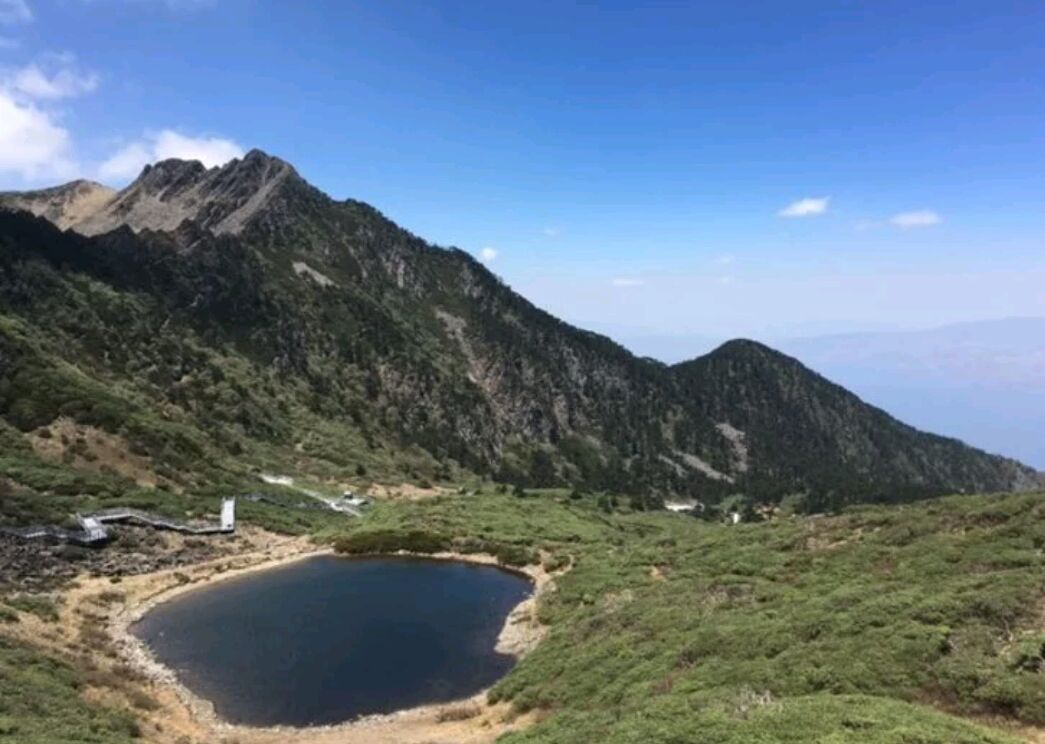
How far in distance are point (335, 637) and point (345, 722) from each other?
1156cm

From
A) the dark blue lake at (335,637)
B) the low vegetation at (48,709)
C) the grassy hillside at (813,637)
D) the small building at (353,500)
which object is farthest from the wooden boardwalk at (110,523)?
the grassy hillside at (813,637)

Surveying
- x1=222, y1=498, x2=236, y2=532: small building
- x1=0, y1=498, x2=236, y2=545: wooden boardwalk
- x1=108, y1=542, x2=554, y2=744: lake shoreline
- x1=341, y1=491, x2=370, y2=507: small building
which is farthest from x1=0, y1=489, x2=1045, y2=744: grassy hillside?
x1=341, y1=491, x2=370, y2=507: small building

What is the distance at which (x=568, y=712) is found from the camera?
91.5 ft

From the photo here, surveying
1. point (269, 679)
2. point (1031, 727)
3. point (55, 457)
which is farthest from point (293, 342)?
point (1031, 727)

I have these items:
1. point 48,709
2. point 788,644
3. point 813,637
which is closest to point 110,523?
point 48,709

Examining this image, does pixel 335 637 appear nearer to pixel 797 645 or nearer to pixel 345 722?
pixel 345 722

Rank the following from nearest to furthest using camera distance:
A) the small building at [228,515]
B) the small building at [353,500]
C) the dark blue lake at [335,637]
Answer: the dark blue lake at [335,637] < the small building at [228,515] < the small building at [353,500]

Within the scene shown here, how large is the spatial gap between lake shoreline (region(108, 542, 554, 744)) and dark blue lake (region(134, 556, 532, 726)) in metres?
0.67

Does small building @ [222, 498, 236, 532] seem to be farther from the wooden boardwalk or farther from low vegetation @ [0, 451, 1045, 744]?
low vegetation @ [0, 451, 1045, 744]

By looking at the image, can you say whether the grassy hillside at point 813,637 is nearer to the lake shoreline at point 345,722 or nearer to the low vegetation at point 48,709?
the lake shoreline at point 345,722

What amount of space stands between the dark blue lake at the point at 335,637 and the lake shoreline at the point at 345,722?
2.19 ft

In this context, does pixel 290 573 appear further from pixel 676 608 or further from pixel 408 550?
pixel 676 608

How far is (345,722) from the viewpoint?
3453 cm

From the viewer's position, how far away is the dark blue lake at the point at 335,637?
37344mm
